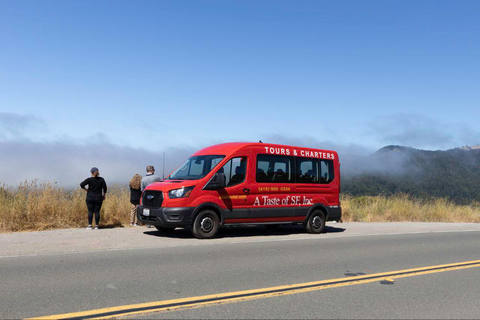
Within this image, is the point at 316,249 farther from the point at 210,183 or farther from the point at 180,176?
the point at 180,176

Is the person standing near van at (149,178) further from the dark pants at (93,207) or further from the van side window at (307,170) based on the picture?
the van side window at (307,170)

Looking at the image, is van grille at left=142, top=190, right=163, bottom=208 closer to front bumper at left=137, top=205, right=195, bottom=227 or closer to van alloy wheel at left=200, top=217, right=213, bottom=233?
front bumper at left=137, top=205, right=195, bottom=227

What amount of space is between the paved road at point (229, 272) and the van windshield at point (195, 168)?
1.56 meters

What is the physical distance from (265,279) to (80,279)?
272 cm

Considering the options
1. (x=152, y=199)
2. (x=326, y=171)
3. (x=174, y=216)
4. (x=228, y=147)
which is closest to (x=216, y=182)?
(x=228, y=147)

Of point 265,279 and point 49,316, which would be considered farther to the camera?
point 265,279

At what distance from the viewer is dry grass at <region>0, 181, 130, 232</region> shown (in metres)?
12.4

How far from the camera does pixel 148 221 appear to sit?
38.0ft

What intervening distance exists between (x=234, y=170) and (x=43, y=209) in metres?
5.51

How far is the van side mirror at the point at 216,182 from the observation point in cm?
1138

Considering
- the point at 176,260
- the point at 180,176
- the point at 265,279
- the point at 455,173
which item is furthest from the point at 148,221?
the point at 455,173

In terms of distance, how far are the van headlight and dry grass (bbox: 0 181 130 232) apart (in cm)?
351

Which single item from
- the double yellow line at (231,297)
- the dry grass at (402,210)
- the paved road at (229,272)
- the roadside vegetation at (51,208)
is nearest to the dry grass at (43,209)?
the roadside vegetation at (51,208)

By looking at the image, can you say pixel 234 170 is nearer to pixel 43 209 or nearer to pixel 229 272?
pixel 229 272
